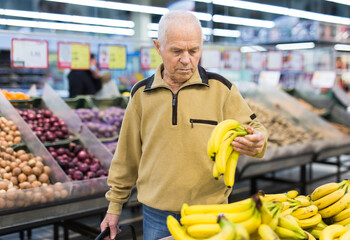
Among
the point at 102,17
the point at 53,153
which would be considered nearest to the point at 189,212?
the point at 53,153

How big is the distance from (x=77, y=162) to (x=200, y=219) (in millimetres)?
2269

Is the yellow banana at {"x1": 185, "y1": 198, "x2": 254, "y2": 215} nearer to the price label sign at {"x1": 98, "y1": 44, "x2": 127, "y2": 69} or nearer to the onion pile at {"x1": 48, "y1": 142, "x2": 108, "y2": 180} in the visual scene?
the onion pile at {"x1": 48, "y1": 142, "x2": 108, "y2": 180}

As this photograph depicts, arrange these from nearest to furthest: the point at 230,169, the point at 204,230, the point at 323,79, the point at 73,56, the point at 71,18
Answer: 1. the point at 204,230
2. the point at 230,169
3. the point at 73,56
4. the point at 323,79
5. the point at 71,18

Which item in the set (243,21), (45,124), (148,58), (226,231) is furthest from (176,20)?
(243,21)

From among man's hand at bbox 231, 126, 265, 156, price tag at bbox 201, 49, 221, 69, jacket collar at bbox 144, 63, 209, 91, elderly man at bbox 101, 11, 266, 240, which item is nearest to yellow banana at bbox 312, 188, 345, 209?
elderly man at bbox 101, 11, 266, 240

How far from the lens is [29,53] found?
12.4 ft

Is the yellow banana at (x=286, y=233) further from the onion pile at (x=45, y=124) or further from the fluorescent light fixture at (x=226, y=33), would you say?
the fluorescent light fixture at (x=226, y=33)

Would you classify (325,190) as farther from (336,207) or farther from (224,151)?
(224,151)

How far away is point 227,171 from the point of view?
1469mm

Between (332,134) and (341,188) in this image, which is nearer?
(341,188)

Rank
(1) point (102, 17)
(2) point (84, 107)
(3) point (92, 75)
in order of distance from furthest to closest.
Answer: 1. (1) point (102, 17)
2. (3) point (92, 75)
3. (2) point (84, 107)

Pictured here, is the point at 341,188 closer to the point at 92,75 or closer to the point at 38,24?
the point at 92,75

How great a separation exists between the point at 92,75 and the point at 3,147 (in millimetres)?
2975

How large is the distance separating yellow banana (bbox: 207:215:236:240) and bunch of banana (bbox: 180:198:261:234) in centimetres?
6
